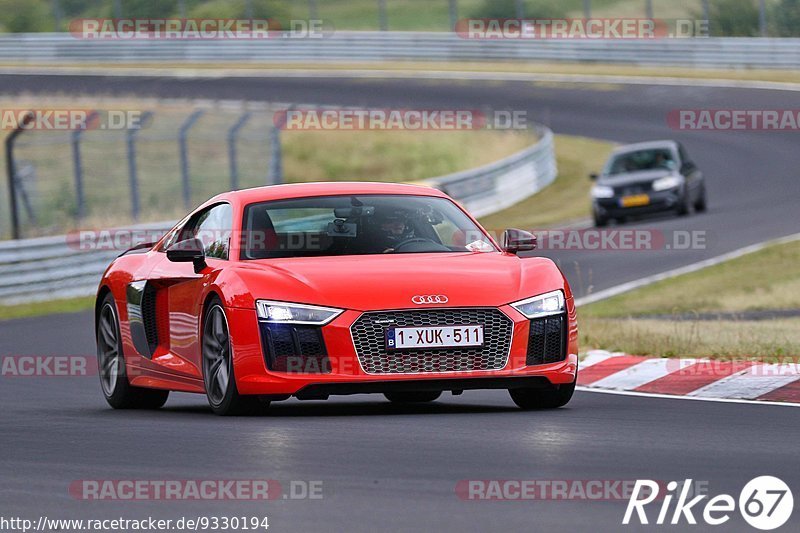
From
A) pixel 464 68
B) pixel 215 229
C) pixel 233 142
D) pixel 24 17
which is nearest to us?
pixel 215 229

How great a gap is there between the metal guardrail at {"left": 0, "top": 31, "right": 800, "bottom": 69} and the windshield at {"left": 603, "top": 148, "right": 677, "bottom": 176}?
18532 millimetres

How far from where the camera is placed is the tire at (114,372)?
1088 cm

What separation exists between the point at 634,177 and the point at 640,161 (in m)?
0.69

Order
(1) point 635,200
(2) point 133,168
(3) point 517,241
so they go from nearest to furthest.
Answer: (3) point 517,241 < (2) point 133,168 < (1) point 635,200

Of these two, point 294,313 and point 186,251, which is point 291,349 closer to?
point 294,313

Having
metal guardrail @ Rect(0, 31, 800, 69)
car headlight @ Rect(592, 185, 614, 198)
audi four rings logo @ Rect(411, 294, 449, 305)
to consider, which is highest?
audi four rings logo @ Rect(411, 294, 449, 305)

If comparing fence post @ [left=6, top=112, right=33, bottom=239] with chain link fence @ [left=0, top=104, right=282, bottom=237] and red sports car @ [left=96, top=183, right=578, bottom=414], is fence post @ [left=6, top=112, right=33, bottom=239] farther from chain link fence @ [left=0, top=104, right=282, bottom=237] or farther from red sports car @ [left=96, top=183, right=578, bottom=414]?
red sports car @ [left=96, top=183, right=578, bottom=414]

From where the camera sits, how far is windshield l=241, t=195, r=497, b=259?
9656 millimetres

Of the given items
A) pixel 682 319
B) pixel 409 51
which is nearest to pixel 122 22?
pixel 409 51

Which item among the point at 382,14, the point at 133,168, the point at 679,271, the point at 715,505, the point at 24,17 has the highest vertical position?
the point at 715,505

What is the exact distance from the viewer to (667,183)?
27.9 meters

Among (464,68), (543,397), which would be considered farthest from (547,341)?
(464,68)

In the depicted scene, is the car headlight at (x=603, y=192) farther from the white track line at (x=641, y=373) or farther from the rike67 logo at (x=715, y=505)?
the rike67 logo at (x=715, y=505)

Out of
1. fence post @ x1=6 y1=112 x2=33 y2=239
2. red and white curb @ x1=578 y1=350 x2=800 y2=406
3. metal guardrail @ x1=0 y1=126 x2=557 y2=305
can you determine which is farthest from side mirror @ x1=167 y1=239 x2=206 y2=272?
fence post @ x1=6 y1=112 x2=33 y2=239
